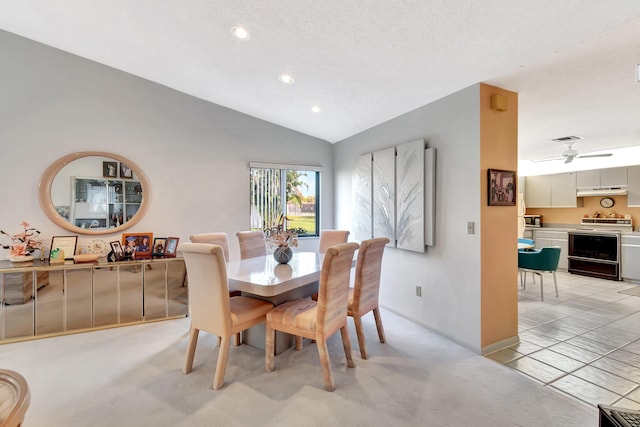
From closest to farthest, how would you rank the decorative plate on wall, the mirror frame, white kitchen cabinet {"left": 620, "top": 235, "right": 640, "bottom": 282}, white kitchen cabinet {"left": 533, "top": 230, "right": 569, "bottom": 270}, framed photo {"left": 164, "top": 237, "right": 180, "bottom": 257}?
the mirror frame → framed photo {"left": 164, "top": 237, "right": 180, "bottom": 257} → white kitchen cabinet {"left": 620, "top": 235, "right": 640, "bottom": 282} → the decorative plate on wall → white kitchen cabinet {"left": 533, "top": 230, "right": 569, "bottom": 270}

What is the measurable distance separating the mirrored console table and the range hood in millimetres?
7467

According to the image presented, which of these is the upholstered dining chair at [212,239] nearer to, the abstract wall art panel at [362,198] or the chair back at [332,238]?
the chair back at [332,238]

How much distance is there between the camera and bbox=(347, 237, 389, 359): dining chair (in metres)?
2.46

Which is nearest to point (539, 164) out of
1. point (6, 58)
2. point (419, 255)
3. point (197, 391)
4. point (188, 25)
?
point (419, 255)

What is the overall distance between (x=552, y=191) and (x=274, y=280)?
6869mm

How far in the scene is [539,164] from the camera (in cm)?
645

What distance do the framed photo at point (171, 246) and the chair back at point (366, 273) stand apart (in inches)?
93.8

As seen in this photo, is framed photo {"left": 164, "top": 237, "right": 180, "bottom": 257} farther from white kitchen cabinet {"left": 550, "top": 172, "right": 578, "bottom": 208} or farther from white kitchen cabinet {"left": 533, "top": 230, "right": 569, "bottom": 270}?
white kitchen cabinet {"left": 550, "top": 172, "right": 578, "bottom": 208}

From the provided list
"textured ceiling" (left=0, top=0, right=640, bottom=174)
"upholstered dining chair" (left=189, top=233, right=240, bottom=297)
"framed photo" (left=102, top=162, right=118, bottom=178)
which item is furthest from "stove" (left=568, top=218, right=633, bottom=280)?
"framed photo" (left=102, top=162, right=118, bottom=178)

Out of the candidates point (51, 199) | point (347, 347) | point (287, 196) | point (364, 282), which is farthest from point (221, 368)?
point (287, 196)

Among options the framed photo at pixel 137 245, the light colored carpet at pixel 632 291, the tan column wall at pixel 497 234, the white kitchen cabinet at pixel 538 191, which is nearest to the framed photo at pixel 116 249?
the framed photo at pixel 137 245

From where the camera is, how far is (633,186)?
17.1 feet

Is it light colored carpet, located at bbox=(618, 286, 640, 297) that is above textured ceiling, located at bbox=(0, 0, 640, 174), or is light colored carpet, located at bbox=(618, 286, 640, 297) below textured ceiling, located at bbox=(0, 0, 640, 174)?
below

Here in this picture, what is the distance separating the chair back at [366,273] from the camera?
2.45m
